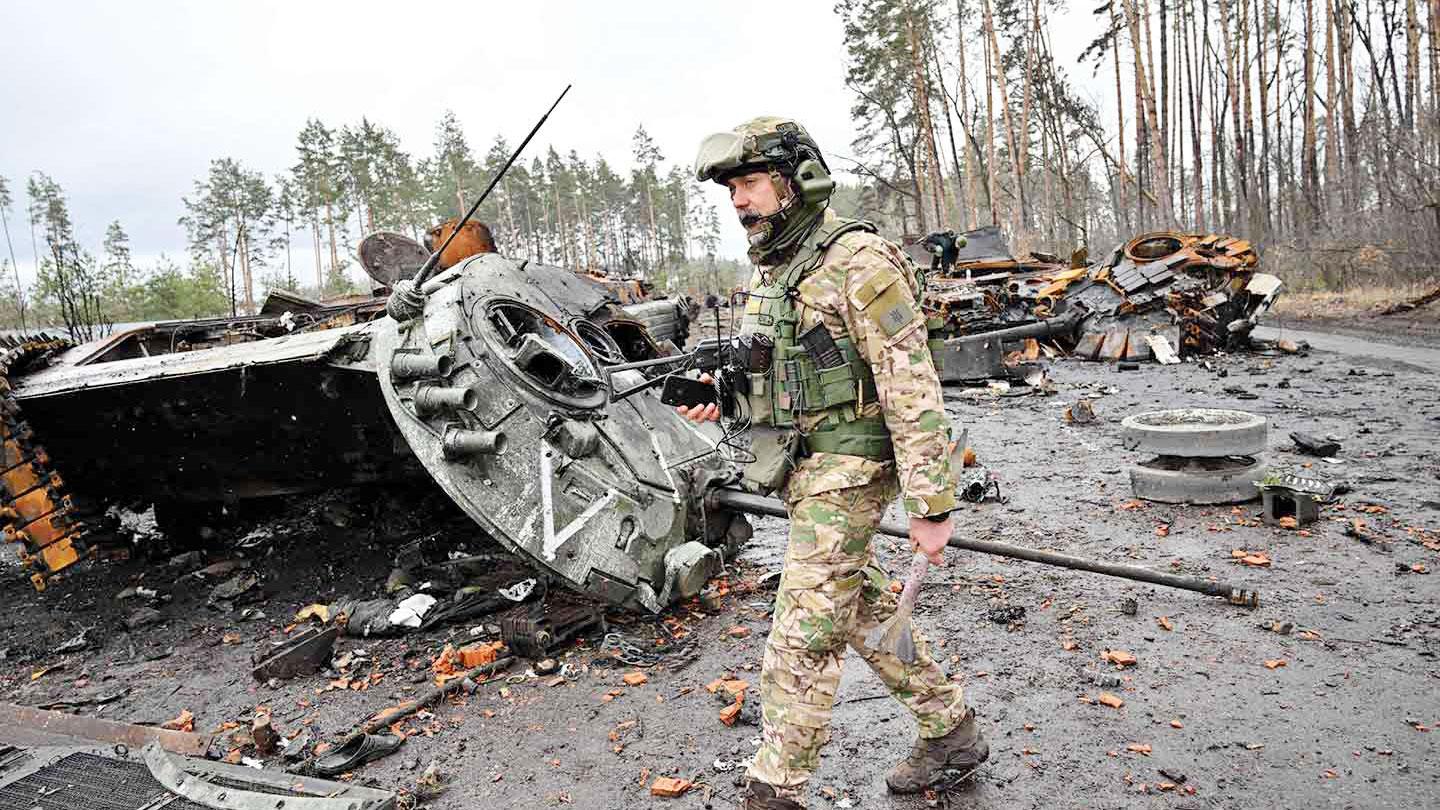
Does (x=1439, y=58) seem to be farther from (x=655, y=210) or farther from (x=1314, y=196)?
(x=655, y=210)

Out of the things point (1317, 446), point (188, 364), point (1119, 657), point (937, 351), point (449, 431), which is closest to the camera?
point (937, 351)

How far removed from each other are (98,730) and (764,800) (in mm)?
2557

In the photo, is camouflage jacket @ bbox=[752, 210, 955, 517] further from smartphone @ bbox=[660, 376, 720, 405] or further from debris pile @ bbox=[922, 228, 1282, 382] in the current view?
debris pile @ bbox=[922, 228, 1282, 382]

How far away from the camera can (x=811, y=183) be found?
2.64 m

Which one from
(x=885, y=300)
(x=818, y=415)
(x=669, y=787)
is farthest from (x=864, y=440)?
(x=669, y=787)

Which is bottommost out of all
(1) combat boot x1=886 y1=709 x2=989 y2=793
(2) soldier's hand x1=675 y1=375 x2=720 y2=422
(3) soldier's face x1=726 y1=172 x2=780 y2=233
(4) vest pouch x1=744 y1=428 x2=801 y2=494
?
(1) combat boot x1=886 y1=709 x2=989 y2=793

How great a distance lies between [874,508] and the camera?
2.69 meters

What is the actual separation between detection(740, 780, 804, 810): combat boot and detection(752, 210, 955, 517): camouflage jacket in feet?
2.89

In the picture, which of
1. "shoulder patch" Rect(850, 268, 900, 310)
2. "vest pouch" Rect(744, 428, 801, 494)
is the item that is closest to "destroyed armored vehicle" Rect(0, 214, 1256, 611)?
"vest pouch" Rect(744, 428, 801, 494)

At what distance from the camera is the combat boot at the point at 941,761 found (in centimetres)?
295

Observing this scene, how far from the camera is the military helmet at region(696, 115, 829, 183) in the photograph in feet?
8.64

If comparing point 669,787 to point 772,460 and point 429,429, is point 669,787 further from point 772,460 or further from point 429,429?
point 429,429

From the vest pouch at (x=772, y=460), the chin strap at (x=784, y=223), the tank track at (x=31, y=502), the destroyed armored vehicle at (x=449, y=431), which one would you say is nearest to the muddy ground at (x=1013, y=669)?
the destroyed armored vehicle at (x=449, y=431)

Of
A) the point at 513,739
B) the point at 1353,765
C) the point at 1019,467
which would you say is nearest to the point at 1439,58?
the point at 1019,467
